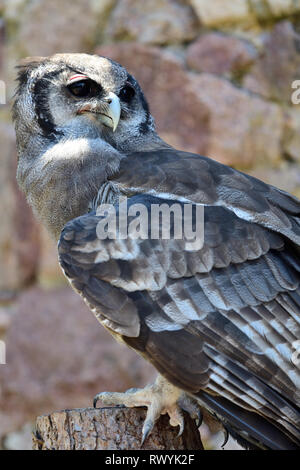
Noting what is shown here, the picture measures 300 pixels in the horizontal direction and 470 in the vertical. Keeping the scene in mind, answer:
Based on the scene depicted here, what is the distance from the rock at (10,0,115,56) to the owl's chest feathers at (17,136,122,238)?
1.32 metres

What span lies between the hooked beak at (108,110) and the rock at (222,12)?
1.19 m

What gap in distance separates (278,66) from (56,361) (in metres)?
1.85

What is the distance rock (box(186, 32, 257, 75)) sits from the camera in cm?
390

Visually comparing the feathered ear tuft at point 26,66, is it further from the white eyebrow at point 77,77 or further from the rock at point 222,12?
the rock at point 222,12

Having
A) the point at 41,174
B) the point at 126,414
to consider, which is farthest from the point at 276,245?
the point at 41,174

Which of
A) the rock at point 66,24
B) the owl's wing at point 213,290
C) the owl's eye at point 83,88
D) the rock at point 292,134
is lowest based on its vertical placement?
the owl's wing at point 213,290

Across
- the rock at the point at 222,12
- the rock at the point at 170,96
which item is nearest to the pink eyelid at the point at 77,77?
the rock at the point at 170,96

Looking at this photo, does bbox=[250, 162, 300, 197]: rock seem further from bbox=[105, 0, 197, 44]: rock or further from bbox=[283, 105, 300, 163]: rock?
bbox=[105, 0, 197, 44]: rock

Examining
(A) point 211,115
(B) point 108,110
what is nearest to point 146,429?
(B) point 108,110

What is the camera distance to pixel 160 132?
157 inches

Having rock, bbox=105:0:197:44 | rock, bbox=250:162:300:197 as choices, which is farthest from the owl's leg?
rock, bbox=105:0:197:44

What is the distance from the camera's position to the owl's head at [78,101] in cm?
302

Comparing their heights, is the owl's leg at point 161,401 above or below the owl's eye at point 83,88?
below

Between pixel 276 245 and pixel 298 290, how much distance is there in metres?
0.17
